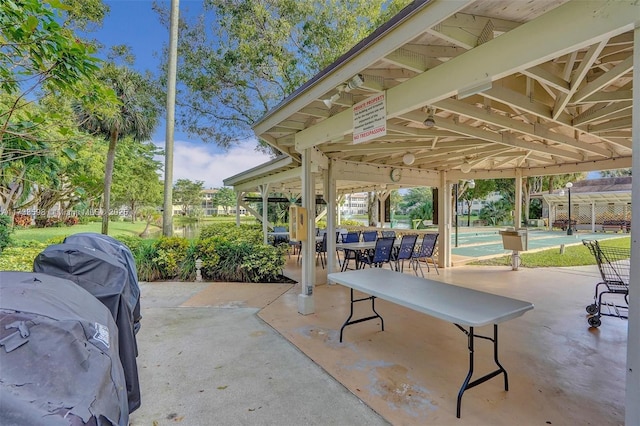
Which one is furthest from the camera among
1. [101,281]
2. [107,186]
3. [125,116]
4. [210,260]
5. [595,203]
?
[595,203]

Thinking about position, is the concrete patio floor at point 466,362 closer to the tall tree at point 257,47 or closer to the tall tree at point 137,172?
the tall tree at point 257,47

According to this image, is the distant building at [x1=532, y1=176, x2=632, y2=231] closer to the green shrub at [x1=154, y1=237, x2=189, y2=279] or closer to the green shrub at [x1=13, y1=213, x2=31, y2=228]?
the green shrub at [x1=154, y1=237, x2=189, y2=279]

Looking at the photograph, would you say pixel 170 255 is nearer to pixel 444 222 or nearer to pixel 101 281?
pixel 101 281

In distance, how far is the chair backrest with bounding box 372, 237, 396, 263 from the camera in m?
5.78

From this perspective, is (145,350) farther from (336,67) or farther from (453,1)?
(453,1)

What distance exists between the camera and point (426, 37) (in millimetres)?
2289

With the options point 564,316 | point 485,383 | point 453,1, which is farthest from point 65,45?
point 564,316

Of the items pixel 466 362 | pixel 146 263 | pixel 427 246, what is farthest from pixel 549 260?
pixel 146 263

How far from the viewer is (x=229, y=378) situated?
2.61 meters

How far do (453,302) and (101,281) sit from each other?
8.24ft

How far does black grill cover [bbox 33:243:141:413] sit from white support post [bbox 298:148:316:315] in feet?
8.14

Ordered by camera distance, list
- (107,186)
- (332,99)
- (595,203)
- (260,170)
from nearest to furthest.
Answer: (332,99) → (260,170) → (107,186) → (595,203)

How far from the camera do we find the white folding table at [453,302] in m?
2.11

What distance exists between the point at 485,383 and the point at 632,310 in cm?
139
